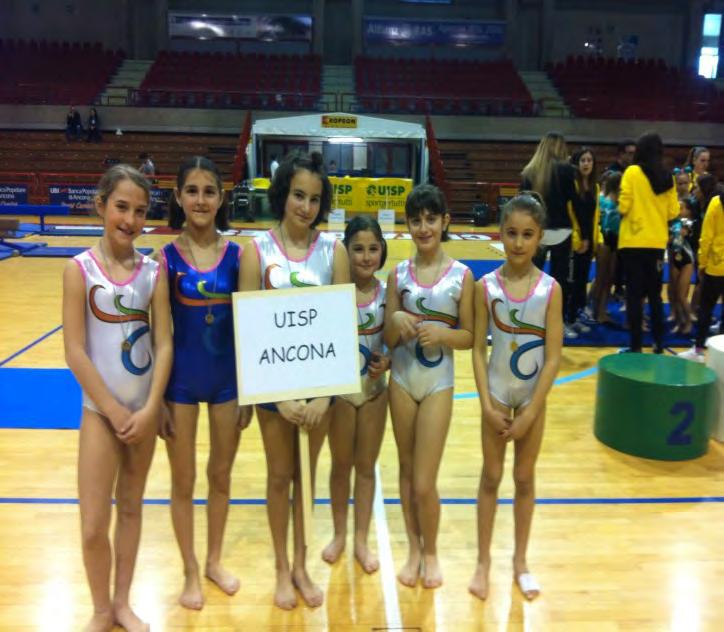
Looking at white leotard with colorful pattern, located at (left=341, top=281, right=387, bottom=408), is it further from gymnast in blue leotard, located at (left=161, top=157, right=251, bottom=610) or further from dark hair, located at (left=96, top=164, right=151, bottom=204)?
dark hair, located at (left=96, top=164, right=151, bottom=204)

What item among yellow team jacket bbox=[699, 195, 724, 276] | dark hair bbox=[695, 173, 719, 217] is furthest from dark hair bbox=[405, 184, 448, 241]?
dark hair bbox=[695, 173, 719, 217]

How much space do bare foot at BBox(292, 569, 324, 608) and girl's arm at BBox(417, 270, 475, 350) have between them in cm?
99

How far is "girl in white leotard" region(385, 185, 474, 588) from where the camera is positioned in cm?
243

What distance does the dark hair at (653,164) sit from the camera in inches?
187

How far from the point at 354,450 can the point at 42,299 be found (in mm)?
5731

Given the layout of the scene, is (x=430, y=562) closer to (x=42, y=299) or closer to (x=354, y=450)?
(x=354, y=450)

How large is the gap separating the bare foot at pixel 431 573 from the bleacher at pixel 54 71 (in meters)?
18.7

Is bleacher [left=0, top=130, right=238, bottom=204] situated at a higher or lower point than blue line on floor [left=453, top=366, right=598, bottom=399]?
higher

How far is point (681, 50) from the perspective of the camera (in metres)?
21.2

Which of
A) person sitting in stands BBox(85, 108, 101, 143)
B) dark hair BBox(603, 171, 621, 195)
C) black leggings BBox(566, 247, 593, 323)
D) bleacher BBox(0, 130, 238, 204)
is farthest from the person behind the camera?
person sitting in stands BBox(85, 108, 101, 143)

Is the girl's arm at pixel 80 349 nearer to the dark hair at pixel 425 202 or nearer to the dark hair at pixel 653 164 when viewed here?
the dark hair at pixel 425 202

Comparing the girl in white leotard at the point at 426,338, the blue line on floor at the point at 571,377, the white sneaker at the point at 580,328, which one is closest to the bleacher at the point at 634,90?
the white sneaker at the point at 580,328

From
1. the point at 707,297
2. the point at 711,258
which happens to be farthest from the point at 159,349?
the point at 707,297

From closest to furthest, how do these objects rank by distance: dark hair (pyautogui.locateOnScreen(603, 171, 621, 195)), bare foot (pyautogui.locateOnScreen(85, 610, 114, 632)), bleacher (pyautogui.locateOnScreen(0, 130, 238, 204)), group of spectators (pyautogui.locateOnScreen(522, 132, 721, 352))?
bare foot (pyautogui.locateOnScreen(85, 610, 114, 632))
group of spectators (pyautogui.locateOnScreen(522, 132, 721, 352))
dark hair (pyautogui.locateOnScreen(603, 171, 621, 195))
bleacher (pyautogui.locateOnScreen(0, 130, 238, 204))
